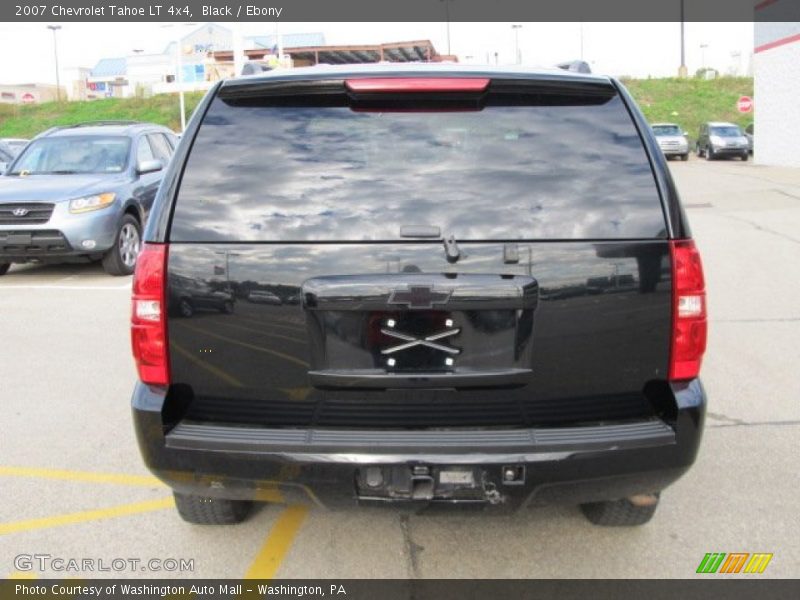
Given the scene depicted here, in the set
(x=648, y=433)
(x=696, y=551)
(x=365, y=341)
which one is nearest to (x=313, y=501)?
(x=365, y=341)

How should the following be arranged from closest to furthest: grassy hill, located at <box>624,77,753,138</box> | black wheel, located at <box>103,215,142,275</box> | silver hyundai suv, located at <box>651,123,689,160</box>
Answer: black wheel, located at <box>103,215,142,275</box> → silver hyundai suv, located at <box>651,123,689,160</box> → grassy hill, located at <box>624,77,753,138</box>

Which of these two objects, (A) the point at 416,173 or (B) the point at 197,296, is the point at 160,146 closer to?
(B) the point at 197,296

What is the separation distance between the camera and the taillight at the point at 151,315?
2.71 metres

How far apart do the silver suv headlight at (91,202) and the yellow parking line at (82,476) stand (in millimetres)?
5955

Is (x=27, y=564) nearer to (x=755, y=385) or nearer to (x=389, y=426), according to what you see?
(x=389, y=426)

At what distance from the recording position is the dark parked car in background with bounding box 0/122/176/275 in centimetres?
961

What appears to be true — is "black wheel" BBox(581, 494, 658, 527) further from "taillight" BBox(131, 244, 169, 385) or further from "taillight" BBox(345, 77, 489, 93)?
"taillight" BBox(131, 244, 169, 385)

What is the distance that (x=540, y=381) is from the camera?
2707mm

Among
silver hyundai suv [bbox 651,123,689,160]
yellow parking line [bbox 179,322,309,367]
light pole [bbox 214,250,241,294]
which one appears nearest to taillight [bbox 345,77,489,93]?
Answer: light pole [bbox 214,250,241,294]

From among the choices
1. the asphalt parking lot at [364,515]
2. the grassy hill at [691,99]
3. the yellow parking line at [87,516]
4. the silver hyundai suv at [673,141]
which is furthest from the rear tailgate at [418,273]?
the grassy hill at [691,99]

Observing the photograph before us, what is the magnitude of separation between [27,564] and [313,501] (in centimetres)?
152

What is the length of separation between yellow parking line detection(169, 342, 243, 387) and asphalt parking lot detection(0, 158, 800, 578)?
2.21ft

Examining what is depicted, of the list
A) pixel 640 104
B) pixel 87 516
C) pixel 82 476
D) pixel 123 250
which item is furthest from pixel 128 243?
pixel 640 104
